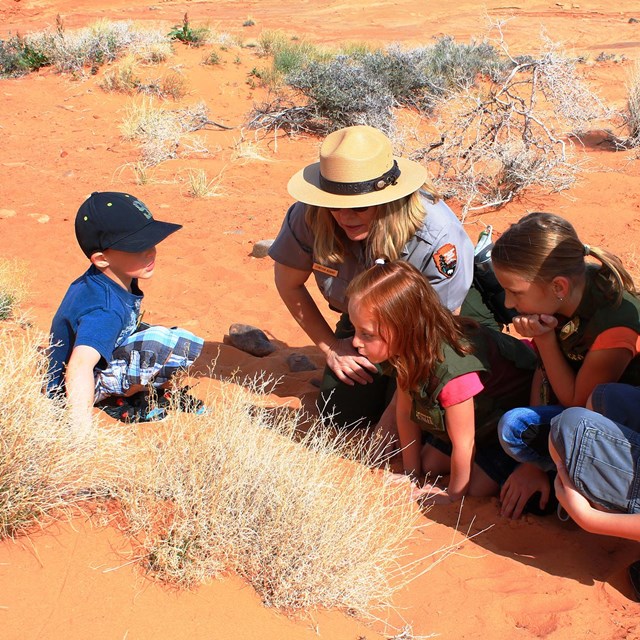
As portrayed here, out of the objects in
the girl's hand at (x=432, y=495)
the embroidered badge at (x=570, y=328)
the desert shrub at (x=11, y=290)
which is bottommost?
the desert shrub at (x=11, y=290)

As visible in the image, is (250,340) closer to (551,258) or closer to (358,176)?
(358,176)

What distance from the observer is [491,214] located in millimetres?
7008

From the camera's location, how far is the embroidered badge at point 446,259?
3500 mm

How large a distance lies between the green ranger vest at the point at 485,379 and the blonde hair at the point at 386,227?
0.54 metres

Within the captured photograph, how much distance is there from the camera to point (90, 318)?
10.9ft

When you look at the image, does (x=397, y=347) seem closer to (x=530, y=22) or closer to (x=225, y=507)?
(x=225, y=507)

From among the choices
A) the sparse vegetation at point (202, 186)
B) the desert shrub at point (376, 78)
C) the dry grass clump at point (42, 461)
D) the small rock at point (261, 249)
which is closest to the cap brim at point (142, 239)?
the dry grass clump at point (42, 461)

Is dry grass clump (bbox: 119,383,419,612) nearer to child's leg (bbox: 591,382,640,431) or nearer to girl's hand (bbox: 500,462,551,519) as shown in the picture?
girl's hand (bbox: 500,462,551,519)

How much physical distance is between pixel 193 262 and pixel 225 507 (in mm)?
4011

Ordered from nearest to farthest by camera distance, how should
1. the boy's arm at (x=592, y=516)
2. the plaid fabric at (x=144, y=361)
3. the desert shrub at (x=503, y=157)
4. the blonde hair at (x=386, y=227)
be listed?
1. the boy's arm at (x=592, y=516)
2. the blonde hair at (x=386, y=227)
3. the plaid fabric at (x=144, y=361)
4. the desert shrub at (x=503, y=157)

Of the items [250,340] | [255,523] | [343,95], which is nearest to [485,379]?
[255,523]

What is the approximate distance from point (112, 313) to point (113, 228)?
371 millimetres

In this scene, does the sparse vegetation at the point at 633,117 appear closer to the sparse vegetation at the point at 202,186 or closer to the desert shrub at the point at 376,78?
the desert shrub at the point at 376,78

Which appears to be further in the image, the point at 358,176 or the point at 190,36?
the point at 190,36
